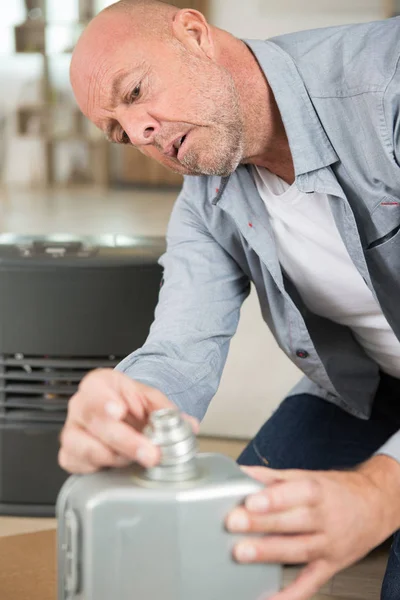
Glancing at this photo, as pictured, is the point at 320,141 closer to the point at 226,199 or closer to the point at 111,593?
the point at 226,199

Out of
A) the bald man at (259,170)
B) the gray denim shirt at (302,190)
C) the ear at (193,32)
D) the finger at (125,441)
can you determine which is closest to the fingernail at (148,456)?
the finger at (125,441)

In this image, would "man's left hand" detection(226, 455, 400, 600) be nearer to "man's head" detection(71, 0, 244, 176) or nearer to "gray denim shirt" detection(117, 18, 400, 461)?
"gray denim shirt" detection(117, 18, 400, 461)

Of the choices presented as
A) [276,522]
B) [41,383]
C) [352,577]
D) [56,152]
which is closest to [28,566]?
[41,383]

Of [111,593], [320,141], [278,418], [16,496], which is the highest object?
[320,141]

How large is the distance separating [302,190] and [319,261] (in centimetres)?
17

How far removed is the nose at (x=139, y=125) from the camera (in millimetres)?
1122

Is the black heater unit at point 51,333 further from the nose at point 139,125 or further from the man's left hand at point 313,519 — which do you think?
the man's left hand at point 313,519

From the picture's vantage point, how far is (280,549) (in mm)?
652

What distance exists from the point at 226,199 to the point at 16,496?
821 mm

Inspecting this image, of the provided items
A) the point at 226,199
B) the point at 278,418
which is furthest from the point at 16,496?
the point at 226,199

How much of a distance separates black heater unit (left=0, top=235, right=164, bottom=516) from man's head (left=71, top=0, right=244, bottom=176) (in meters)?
0.49

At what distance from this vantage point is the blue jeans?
4.97ft

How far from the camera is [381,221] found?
115 cm

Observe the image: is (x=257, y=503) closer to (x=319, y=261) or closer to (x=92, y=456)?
(x=92, y=456)
